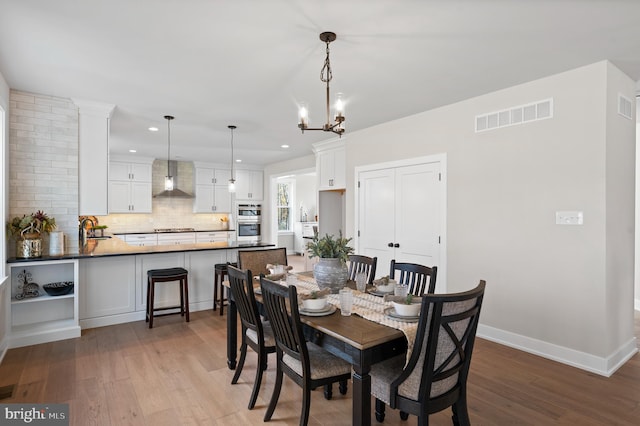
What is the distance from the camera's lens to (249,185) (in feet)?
28.5

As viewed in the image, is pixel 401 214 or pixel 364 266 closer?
pixel 364 266

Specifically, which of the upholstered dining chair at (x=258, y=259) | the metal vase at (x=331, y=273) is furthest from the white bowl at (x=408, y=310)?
the upholstered dining chair at (x=258, y=259)

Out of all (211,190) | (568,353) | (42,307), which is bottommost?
(568,353)

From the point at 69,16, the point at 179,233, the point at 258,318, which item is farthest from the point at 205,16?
the point at 179,233

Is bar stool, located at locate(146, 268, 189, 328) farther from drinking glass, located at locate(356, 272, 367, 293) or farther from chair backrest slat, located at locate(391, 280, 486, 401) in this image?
chair backrest slat, located at locate(391, 280, 486, 401)

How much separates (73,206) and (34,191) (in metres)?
0.37

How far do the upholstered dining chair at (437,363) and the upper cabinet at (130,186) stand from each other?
710cm

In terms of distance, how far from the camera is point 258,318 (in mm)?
2420

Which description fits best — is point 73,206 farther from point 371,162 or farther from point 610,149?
point 610,149

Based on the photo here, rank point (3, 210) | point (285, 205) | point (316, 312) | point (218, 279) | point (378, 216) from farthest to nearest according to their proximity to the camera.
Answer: point (285, 205) → point (378, 216) → point (218, 279) → point (3, 210) → point (316, 312)

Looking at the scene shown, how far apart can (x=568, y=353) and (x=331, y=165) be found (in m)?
3.97

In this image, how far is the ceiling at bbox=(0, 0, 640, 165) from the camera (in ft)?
7.02

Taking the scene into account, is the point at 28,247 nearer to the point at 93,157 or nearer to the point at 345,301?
the point at 93,157

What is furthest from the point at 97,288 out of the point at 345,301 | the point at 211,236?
the point at 211,236
